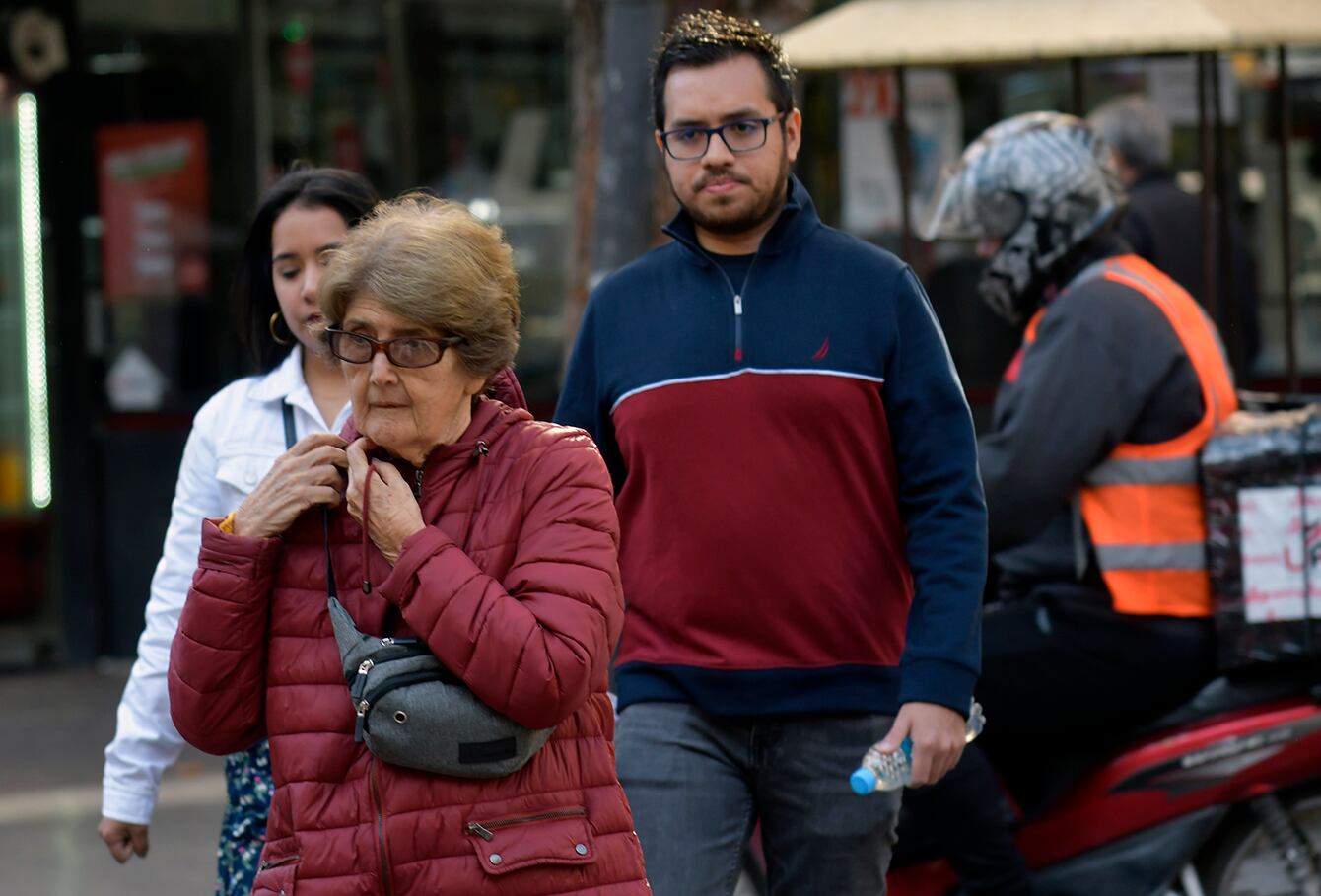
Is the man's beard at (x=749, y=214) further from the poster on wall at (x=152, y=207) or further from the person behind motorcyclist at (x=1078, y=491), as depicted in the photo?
the poster on wall at (x=152, y=207)

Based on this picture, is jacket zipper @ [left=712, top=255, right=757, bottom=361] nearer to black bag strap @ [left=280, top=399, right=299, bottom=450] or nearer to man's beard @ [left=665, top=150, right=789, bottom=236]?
man's beard @ [left=665, top=150, right=789, bottom=236]

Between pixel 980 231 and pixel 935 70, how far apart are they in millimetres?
4495

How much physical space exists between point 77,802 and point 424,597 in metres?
4.97

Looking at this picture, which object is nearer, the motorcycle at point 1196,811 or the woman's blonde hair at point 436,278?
the woman's blonde hair at point 436,278

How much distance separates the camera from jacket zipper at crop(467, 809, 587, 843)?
2.47 m

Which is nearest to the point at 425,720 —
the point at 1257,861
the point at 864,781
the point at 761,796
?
the point at 864,781

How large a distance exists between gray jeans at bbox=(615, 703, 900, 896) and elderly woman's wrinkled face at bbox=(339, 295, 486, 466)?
37.1 inches

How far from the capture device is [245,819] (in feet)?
11.1

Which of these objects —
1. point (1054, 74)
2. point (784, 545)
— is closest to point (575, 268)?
point (784, 545)

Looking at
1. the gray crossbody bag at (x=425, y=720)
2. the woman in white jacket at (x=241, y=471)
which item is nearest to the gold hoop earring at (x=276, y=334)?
the woman in white jacket at (x=241, y=471)

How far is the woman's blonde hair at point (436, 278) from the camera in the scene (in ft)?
8.33

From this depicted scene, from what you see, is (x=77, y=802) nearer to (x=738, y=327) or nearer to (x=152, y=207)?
(x=152, y=207)

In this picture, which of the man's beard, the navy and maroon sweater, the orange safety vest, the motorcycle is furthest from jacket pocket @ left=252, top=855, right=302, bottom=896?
the orange safety vest

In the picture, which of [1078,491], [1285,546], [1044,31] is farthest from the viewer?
[1044,31]
